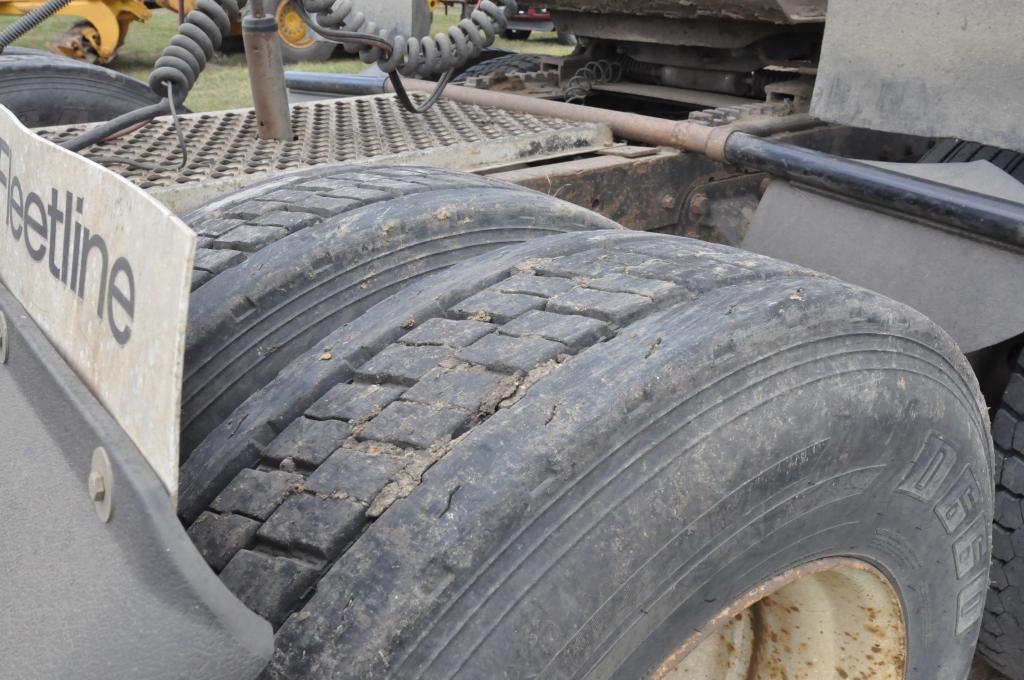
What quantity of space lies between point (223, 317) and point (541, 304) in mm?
452

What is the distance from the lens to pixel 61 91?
10.7 feet

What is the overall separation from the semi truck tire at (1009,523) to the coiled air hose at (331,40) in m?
1.55

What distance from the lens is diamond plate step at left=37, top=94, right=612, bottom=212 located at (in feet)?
6.84

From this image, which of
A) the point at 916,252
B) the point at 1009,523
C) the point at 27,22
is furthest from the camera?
the point at 27,22

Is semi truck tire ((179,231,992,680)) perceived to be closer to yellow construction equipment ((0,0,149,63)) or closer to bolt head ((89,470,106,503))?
bolt head ((89,470,106,503))

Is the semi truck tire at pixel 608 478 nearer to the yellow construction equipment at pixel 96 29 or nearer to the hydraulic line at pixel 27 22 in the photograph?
the hydraulic line at pixel 27 22

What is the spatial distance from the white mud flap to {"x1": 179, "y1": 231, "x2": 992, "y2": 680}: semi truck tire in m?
0.25

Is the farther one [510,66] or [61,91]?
[510,66]

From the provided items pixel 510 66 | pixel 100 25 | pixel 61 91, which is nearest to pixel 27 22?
pixel 61 91

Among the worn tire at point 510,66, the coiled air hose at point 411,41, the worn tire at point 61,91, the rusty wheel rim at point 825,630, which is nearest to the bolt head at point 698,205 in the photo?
the coiled air hose at point 411,41

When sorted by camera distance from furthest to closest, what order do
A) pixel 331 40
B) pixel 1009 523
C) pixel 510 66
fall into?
pixel 510 66
pixel 331 40
pixel 1009 523

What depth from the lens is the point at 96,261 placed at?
87 centimetres

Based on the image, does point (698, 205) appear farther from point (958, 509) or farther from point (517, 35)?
point (517, 35)

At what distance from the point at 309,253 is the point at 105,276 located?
2.00 feet
